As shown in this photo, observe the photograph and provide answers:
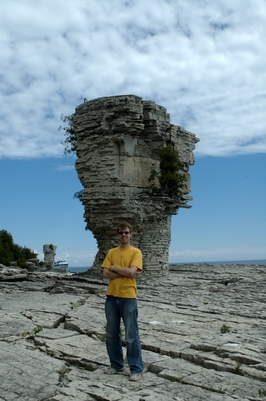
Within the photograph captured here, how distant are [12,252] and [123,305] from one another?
29335 mm

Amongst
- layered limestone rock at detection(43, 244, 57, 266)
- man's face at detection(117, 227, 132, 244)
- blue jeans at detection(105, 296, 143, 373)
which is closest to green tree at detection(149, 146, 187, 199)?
man's face at detection(117, 227, 132, 244)

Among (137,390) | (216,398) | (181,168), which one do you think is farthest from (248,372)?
(181,168)

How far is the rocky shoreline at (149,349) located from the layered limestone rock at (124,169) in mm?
4602

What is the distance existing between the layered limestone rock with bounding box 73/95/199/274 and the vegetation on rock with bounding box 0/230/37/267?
48.5 ft

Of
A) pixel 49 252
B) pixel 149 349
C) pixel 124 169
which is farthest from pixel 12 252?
pixel 149 349

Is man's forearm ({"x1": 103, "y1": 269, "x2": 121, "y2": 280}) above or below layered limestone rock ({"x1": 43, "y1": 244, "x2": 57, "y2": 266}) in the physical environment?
below

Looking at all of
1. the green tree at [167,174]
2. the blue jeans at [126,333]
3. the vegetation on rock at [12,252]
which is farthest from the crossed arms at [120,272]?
the vegetation on rock at [12,252]

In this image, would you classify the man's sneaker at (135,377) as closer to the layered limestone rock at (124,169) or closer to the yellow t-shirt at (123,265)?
the yellow t-shirt at (123,265)

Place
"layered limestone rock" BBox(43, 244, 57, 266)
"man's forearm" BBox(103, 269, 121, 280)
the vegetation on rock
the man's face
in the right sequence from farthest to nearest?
"layered limestone rock" BBox(43, 244, 57, 266), the vegetation on rock, the man's face, "man's forearm" BBox(103, 269, 121, 280)

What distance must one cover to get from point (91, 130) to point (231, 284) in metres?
7.81

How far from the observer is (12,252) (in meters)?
33.4

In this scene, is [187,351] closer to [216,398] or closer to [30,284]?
[216,398]

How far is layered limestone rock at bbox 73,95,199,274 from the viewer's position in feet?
54.0

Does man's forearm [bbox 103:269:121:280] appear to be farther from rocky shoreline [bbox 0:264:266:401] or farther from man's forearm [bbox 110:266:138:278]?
rocky shoreline [bbox 0:264:266:401]
